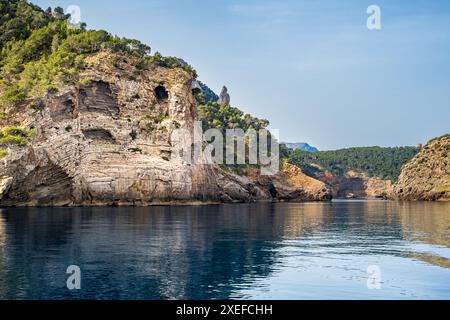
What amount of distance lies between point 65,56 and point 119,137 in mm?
24520

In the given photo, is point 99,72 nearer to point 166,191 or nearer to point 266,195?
point 166,191

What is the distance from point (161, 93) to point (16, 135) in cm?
4287

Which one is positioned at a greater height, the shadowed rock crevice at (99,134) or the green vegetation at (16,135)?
the shadowed rock crevice at (99,134)

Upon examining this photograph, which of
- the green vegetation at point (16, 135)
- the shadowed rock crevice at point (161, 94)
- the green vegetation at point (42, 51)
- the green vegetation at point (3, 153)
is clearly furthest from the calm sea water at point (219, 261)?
the shadowed rock crevice at point (161, 94)

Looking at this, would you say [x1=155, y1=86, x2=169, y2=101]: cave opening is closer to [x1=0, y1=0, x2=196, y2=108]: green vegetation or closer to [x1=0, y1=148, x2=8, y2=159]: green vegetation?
[x1=0, y1=0, x2=196, y2=108]: green vegetation

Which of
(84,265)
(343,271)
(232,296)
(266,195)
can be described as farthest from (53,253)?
(266,195)

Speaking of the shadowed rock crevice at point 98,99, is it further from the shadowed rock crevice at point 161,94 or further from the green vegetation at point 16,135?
the green vegetation at point 16,135

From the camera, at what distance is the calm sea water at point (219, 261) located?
3294 cm

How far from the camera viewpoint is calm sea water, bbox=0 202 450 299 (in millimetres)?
32938

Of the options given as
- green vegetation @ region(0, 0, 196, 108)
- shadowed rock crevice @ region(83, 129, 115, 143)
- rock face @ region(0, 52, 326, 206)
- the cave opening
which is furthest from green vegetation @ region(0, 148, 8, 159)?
the cave opening

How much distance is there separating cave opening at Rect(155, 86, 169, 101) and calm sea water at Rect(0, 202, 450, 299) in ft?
243

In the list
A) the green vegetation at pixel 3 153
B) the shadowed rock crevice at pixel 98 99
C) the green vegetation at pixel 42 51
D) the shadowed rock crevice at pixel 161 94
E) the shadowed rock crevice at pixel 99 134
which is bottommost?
the green vegetation at pixel 3 153

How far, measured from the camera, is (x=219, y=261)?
43.7 m

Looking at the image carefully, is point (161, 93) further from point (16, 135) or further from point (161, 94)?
point (16, 135)
